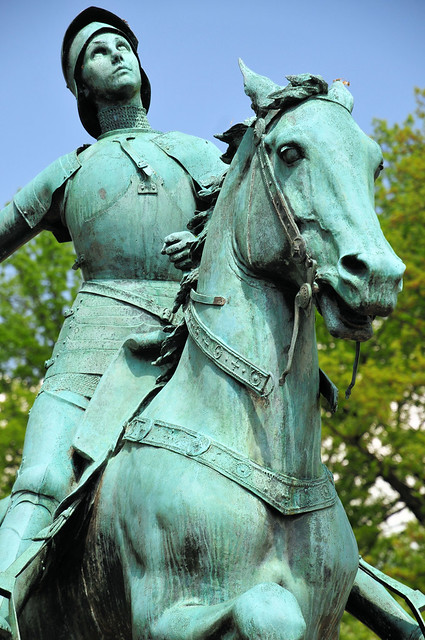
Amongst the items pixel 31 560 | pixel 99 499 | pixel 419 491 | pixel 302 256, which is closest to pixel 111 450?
pixel 99 499

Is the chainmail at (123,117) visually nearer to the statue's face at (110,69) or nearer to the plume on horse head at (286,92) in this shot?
the statue's face at (110,69)

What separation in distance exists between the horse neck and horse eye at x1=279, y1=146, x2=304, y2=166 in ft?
0.82

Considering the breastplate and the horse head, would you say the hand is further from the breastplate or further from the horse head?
the breastplate

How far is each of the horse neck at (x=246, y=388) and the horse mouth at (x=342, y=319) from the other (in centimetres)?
24

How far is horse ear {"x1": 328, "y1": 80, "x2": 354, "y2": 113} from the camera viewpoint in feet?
13.9

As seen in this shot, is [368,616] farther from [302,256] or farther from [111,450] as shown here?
[302,256]

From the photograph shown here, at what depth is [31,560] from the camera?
4.66m

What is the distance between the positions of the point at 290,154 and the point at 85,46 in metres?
2.53

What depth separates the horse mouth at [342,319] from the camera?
3838 mm

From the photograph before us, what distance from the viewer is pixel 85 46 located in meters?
6.17

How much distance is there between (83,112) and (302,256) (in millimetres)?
2871

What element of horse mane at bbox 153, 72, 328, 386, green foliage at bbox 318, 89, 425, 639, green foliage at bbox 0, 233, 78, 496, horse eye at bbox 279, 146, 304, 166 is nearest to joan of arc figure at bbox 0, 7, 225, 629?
horse mane at bbox 153, 72, 328, 386

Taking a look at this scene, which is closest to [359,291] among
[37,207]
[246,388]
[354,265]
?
[354,265]

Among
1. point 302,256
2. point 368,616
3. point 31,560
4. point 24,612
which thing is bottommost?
point 368,616
